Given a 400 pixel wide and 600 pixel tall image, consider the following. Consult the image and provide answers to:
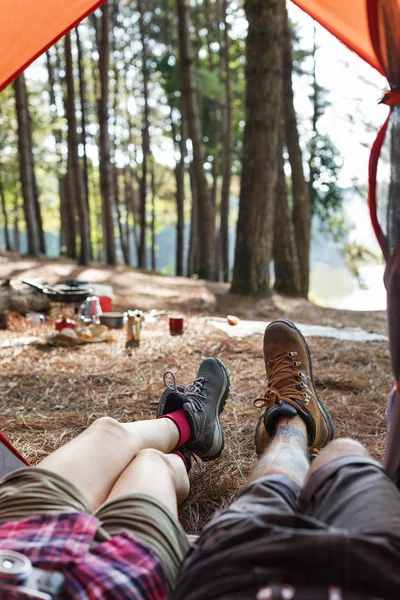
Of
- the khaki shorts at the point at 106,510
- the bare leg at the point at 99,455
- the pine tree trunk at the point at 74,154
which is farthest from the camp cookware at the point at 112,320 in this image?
the pine tree trunk at the point at 74,154

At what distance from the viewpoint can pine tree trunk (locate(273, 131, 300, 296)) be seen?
758 centimetres

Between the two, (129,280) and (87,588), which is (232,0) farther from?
(87,588)

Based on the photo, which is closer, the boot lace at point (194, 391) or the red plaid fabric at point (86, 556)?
the red plaid fabric at point (86, 556)

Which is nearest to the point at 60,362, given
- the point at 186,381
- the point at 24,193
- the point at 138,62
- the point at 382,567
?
the point at 186,381

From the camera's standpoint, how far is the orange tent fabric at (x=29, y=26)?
2068 millimetres

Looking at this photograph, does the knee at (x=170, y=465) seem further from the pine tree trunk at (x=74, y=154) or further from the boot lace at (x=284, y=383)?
the pine tree trunk at (x=74, y=154)

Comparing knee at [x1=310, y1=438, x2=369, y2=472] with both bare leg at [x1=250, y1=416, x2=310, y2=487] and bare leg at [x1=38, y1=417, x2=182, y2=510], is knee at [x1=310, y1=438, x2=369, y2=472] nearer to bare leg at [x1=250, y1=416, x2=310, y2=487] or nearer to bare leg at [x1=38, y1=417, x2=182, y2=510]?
bare leg at [x1=250, y1=416, x2=310, y2=487]

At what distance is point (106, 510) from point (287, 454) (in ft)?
1.70

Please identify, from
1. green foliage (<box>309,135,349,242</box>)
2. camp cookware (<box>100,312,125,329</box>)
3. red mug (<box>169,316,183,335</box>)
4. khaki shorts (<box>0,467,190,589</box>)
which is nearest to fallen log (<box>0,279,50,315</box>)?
camp cookware (<box>100,312,125,329</box>)

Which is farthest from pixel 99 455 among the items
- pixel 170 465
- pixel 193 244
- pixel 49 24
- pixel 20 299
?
pixel 193 244

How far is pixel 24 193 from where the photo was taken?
10.0m

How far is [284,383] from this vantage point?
6.66 feet

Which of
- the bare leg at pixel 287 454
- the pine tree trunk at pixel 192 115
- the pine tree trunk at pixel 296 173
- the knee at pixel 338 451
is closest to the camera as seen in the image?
the knee at pixel 338 451

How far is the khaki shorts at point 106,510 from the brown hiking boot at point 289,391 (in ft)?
2.32
